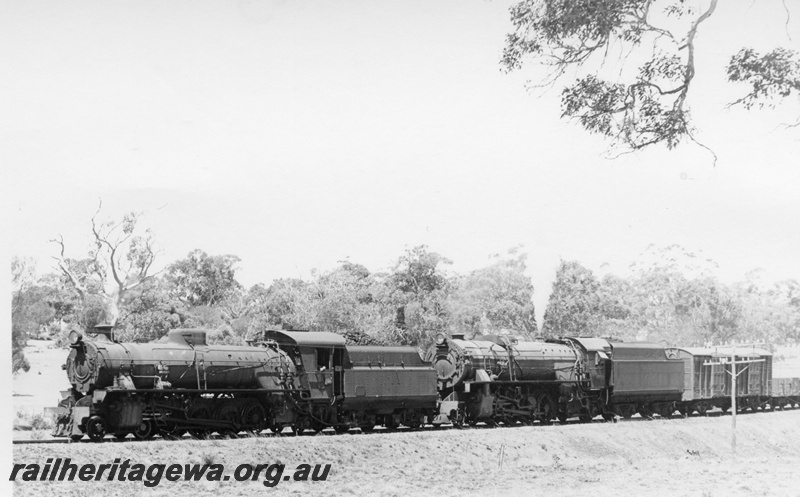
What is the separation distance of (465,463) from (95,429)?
261 inches

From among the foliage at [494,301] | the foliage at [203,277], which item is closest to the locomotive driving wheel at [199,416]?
the foliage at [203,277]

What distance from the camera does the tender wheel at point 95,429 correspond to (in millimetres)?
13273

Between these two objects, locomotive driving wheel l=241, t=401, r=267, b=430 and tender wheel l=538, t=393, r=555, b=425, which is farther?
tender wheel l=538, t=393, r=555, b=425

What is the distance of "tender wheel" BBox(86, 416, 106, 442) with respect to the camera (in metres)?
13.3

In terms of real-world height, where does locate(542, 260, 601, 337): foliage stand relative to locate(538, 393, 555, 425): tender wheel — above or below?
above

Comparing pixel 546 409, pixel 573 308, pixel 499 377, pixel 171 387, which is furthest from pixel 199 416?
pixel 573 308

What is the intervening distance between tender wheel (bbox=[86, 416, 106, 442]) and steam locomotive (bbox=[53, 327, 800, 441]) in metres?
0.02

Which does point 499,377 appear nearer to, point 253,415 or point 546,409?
point 546,409

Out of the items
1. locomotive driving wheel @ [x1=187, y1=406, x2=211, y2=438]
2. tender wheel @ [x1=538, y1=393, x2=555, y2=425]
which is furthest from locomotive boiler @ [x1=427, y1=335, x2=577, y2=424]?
locomotive driving wheel @ [x1=187, y1=406, x2=211, y2=438]

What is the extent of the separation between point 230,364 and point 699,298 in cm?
2826

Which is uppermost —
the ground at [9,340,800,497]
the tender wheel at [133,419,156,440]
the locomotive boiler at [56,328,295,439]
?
the locomotive boiler at [56,328,295,439]

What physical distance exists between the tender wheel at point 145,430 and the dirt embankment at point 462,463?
1000mm

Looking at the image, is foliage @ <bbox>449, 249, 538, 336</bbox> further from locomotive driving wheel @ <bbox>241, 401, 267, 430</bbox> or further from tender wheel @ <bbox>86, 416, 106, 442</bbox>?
tender wheel @ <bbox>86, 416, 106, 442</bbox>

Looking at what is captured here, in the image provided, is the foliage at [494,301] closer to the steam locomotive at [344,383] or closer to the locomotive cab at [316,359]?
the steam locomotive at [344,383]
